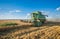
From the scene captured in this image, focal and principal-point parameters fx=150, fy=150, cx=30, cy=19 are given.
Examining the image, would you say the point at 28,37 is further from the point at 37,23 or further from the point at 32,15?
the point at 32,15

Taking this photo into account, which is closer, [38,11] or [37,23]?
[37,23]

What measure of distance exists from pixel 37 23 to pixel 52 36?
20.0 feet

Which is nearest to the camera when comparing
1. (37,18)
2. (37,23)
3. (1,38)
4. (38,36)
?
(1,38)

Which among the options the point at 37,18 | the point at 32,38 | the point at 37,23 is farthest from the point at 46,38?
the point at 37,18

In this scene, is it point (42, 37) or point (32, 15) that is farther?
point (32, 15)

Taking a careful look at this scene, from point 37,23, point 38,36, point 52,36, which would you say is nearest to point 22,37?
point 38,36

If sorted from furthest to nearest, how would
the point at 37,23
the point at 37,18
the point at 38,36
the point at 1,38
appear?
the point at 37,18 → the point at 37,23 → the point at 38,36 → the point at 1,38

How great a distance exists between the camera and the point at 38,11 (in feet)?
63.6

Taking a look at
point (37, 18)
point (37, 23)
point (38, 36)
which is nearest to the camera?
point (38, 36)

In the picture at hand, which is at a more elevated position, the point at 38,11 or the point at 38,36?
the point at 38,11

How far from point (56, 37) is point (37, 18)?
28.3ft

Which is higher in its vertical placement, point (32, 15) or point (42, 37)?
point (32, 15)

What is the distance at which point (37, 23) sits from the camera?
642 inches

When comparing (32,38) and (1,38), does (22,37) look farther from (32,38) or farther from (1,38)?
(1,38)
